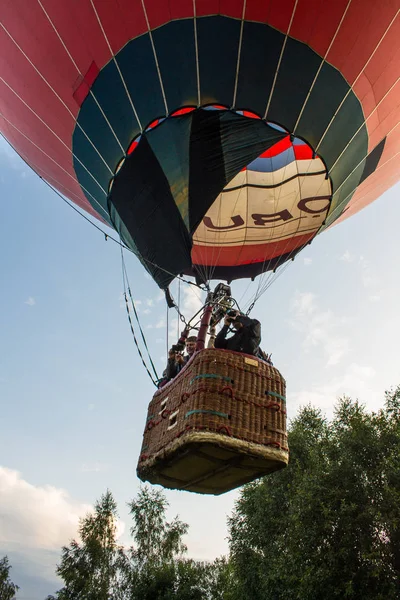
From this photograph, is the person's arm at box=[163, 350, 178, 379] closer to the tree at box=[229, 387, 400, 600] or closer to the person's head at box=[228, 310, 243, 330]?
the person's head at box=[228, 310, 243, 330]

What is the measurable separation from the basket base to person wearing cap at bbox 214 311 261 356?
105 cm

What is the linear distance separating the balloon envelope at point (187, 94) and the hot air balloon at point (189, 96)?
0.05 ft

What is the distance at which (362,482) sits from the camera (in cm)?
1198

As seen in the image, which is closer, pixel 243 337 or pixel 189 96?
pixel 243 337

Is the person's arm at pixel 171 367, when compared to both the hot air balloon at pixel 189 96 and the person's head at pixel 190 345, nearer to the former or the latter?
the person's head at pixel 190 345

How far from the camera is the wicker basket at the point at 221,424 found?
3650mm

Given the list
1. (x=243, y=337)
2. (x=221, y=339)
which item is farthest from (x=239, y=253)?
(x=243, y=337)

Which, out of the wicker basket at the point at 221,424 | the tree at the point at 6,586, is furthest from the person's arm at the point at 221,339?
the tree at the point at 6,586

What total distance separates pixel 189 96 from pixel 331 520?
1023cm

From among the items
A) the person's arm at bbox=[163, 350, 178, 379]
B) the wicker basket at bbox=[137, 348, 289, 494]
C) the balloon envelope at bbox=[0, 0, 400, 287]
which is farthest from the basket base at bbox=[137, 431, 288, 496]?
the balloon envelope at bbox=[0, 0, 400, 287]

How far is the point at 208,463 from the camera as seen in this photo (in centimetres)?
395

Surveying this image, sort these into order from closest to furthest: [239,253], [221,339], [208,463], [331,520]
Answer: [208,463] < [221,339] < [239,253] < [331,520]

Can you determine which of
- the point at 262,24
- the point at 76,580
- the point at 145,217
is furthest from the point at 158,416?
the point at 76,580

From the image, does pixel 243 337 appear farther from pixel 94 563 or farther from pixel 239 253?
pixel 94 563
